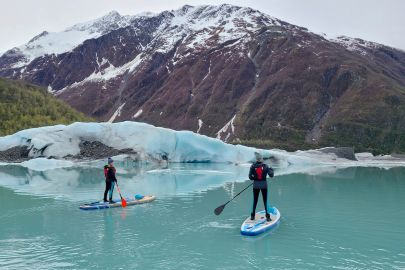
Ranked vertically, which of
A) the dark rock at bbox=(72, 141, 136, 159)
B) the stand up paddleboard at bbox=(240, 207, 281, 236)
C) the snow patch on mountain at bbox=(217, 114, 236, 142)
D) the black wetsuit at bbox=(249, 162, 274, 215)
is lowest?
the stand up paddleboard at bbox=(240, 207, 281, 236)

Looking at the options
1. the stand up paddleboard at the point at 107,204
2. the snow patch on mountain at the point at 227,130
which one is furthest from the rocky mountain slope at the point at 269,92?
the stand up paddleboard at the point at 107,204

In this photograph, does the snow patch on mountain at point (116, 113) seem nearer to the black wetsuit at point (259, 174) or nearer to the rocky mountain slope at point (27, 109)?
the rocky mountain slope at point (27, 109)

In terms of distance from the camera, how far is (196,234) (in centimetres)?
1470

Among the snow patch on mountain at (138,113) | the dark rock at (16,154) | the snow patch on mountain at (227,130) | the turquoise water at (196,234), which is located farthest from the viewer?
the snow patch on mountain at (138,113)

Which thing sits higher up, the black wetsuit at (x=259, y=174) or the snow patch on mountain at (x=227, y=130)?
the snow patch on mountain at (x=227, y=130)

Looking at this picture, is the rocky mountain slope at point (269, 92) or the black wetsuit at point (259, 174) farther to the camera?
the rocky mountain slope at point (269, 92)

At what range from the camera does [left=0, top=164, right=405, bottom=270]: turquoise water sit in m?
11.6

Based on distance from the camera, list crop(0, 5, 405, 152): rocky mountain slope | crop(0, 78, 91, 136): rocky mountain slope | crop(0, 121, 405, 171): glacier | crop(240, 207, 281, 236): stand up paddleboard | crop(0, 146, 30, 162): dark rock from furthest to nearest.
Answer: crop(0, 5, 405, 152): rocky mountain slope, crop(0, 78, 91, 136): rocky mountain slope, crop(0, 146, 30, 162): dark rock, crop(0, 121, 405, 171): glacier, crop(240, 207, 281, 236): stand up paddleboard

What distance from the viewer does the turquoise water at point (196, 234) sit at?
1162cm

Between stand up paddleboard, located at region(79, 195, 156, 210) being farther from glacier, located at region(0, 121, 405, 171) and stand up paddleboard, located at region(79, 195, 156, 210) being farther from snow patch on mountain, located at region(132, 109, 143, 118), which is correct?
snow patch on mountain, located at region(132, 109, 143, 118)

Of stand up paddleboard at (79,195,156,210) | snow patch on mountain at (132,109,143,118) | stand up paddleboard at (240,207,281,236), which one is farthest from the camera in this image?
snow patch on mountain at (132,109,143,118)

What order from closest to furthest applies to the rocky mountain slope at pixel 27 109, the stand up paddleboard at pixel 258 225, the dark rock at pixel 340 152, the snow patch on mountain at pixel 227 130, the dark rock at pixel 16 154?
the stand up paddleboard at pixel 258 225 < the dark rock at pixel 16 154 < the rocky mountain slope at pixel 27 109 < the dark rock at pixel 340 152 < the snow patch on mountain at pixel 227 130

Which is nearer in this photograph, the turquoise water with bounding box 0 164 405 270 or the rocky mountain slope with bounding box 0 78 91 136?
the turquoise water with bounding box 0 164 405 270

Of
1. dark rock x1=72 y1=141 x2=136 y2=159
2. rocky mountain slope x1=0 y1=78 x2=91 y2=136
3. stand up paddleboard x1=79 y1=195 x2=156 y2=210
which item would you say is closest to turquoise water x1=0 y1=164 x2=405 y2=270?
stand up paddleboard x1=79 y1=195 x2=156 y2=210
